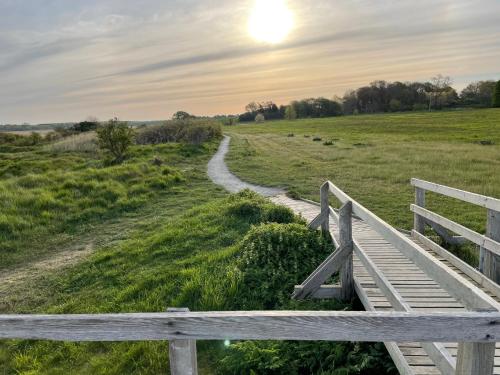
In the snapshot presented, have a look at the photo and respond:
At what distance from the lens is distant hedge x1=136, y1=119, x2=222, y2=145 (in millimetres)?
39031

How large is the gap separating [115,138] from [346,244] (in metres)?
20.7

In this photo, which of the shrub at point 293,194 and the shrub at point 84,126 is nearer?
the shrub at point 293,194

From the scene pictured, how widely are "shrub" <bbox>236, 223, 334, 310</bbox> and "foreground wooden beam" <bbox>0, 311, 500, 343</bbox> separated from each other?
3.61 metres

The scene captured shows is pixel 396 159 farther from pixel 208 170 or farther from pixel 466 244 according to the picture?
pixel 466 244

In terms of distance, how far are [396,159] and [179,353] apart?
73.5 feet

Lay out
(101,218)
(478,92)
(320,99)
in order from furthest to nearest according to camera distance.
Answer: (320,99) → (478,92) → (101,218)

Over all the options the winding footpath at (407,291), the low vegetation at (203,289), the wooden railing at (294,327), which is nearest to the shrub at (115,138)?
the low vegetation at (203,289)

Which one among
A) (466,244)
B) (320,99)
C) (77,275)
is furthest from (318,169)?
(320,99)

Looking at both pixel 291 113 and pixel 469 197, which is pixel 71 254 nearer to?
pixel 469 197

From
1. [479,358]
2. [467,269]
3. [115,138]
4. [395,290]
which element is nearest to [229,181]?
[115,138]

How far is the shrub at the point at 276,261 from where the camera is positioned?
20.0 feet

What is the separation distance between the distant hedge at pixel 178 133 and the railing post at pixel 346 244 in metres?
33.4

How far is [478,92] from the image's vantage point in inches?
3465

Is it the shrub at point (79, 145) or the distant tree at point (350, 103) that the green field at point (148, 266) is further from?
the distant tree at point (350, 103)
